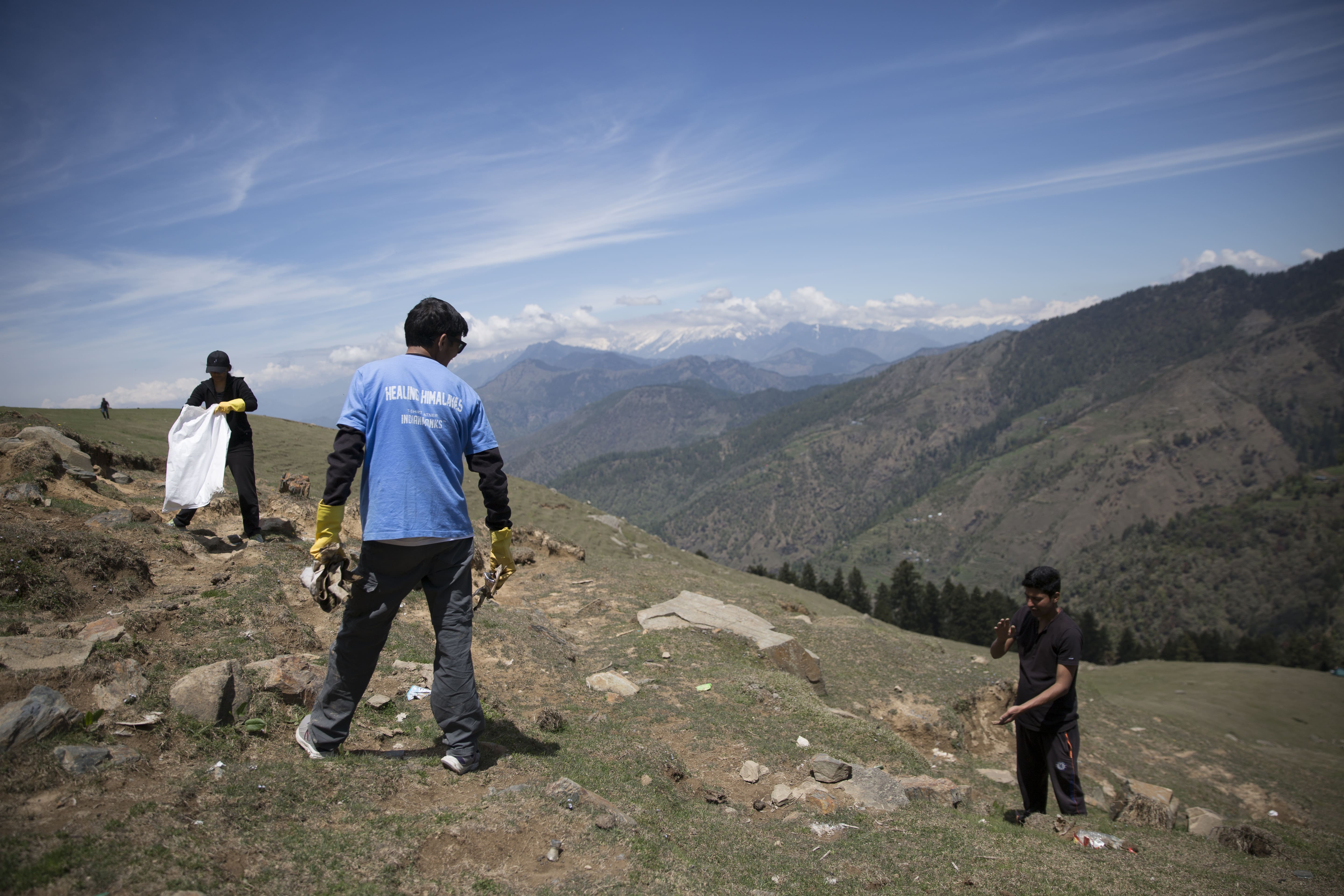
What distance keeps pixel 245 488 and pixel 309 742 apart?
6735 millimetres

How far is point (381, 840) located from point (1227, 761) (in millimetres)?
20449

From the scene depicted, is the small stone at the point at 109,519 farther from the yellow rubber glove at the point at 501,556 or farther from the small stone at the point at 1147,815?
the small stone at the point at 1147,815

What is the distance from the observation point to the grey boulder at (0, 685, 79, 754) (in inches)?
142

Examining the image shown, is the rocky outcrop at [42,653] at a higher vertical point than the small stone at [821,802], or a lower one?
higher

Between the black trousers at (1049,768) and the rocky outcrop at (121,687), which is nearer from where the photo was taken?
the rocky outcrop at (121,687)

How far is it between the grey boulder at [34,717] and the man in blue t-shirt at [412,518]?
1.39m

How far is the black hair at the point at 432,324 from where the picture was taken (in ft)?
16.4

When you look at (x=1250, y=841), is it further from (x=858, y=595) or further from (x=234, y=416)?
(x=858, y=595)

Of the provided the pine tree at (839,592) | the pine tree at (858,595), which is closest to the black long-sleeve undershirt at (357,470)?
the pine tree at (839,592)

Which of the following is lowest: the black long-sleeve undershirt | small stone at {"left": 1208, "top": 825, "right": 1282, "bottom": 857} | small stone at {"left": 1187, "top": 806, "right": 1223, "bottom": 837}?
small stone at {"left": 1187, "top": 806, "right": 1223, "bottom": 837}

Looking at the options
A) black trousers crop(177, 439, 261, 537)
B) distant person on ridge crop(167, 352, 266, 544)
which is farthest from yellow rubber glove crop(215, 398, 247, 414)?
black trousers crop(177, 439, 261, 537)

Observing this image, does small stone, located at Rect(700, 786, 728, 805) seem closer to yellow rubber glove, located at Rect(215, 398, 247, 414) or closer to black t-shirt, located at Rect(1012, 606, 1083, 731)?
black t-shirt, located at Rect(1012, 606, 1083, 731)

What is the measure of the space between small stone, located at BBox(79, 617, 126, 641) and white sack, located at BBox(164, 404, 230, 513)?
3960 mm

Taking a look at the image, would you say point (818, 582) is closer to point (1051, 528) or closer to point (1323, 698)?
point (1323, 698)
